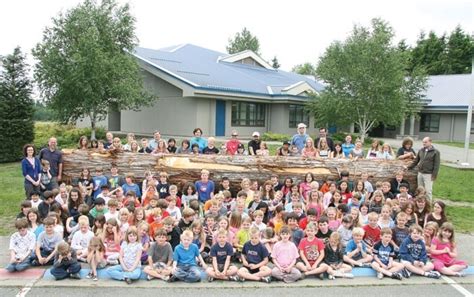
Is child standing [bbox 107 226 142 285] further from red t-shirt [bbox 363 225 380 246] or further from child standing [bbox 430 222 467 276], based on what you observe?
child standing [bbox 430 222 467 276]

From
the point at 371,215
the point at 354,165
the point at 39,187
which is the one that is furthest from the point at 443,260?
the point at 39,187

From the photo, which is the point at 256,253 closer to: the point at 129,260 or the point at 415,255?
the point at 129,260

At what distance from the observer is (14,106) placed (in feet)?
54.6

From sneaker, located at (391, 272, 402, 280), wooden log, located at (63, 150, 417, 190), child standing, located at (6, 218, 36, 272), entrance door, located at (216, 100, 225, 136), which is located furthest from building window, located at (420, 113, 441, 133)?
child standing, located at (6, 218, 36, 272)

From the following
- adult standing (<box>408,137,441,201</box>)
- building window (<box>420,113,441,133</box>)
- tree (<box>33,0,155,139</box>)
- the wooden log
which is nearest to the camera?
adult standing (<box>408,137,441,201</box>)

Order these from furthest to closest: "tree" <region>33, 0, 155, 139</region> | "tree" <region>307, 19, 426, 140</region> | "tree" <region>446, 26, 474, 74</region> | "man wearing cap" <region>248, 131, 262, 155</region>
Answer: "tree" <region>446, 26, 474, 74</region> → "tree" <region>307, 19, 426, 140</region> → "tree" <region>33, 0, 155, 139</region> → "man wearing cap" <region>248, 131, 262, 155</region>

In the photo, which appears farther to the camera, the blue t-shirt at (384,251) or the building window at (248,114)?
the building window at (248,114)

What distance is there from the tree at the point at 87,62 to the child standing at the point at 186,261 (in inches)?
615

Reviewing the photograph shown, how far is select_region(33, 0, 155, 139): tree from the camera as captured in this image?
1944 centimetres

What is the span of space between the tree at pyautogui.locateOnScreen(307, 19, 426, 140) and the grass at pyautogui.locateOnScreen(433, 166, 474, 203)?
7122 millimetres

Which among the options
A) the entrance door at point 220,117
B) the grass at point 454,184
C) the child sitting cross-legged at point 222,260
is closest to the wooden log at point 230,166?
the grass at point 454,184

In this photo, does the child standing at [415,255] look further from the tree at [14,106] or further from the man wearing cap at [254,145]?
the tree at [14,106]

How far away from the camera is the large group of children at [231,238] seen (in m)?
5.88

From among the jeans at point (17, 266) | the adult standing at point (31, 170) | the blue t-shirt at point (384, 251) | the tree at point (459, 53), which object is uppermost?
the tree at point (459, 53)
